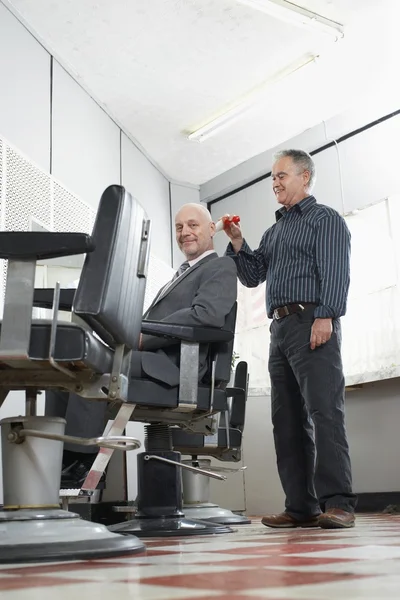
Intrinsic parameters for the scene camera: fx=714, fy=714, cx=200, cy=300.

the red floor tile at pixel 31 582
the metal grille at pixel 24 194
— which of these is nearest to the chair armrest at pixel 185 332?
the red floor tile at pixel 31 582

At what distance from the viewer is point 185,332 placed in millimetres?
2168

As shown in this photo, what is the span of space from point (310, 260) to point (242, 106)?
2.89 meters

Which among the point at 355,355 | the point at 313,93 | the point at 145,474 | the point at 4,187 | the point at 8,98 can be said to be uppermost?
the point at 313,93

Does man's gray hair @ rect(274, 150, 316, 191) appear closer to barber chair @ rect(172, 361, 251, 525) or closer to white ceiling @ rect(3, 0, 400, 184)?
barber chair @ rect(172, 361, 251, 525)

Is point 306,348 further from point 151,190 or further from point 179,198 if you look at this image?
point 179,198

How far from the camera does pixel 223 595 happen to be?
89cm

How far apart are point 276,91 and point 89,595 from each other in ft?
16.5

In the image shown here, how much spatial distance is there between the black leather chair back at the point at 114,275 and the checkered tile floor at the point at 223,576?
0.52 meters

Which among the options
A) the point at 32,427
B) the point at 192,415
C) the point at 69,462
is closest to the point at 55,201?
the point at 69,462

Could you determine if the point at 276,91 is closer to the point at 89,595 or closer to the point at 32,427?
the point at 32,427

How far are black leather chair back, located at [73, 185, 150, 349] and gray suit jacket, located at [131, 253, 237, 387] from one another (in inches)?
11.7

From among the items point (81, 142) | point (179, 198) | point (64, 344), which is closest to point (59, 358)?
point (64, 344)

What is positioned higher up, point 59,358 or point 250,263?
point 250,263

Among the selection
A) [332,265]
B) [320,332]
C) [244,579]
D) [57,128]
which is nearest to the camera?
[244,579]
